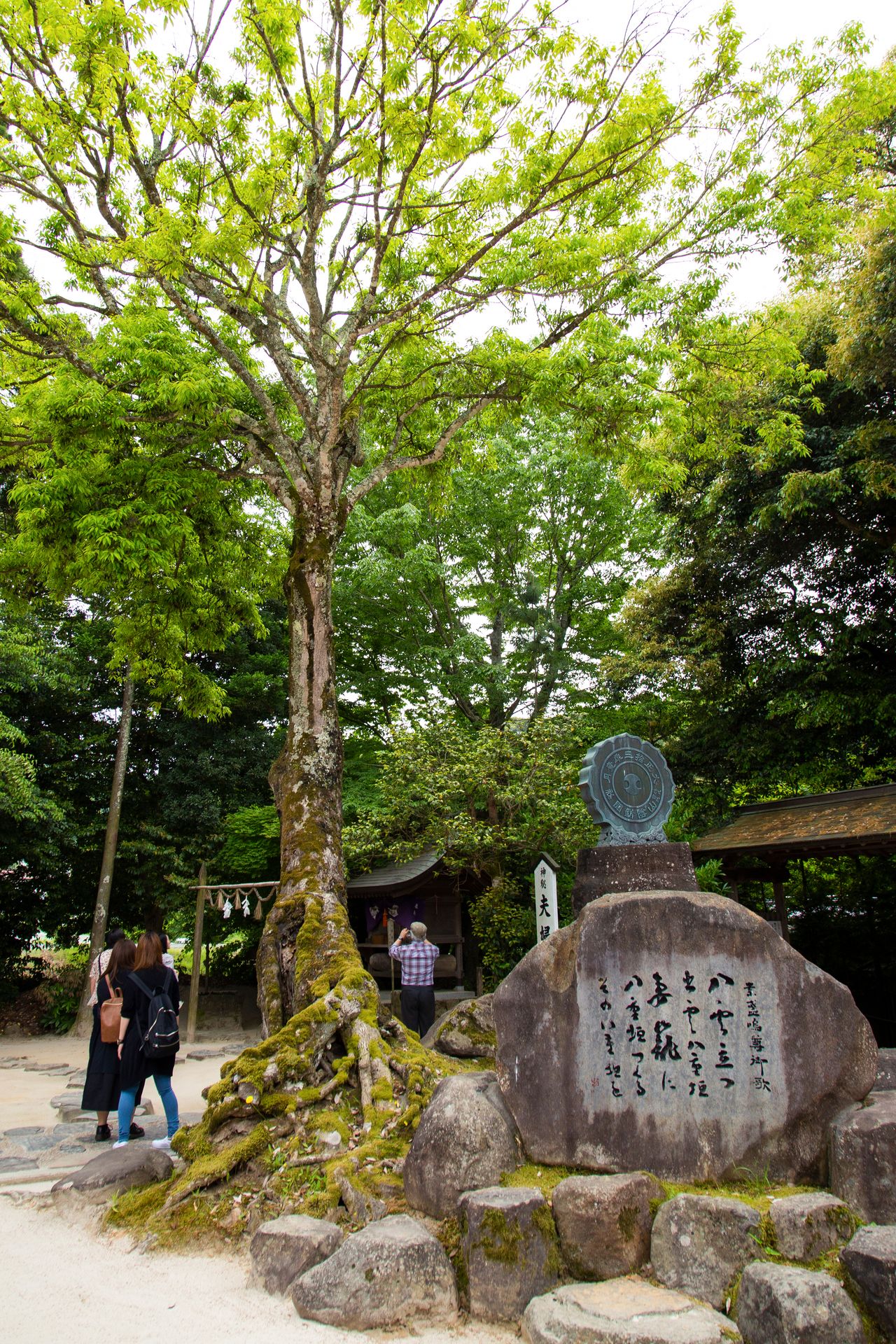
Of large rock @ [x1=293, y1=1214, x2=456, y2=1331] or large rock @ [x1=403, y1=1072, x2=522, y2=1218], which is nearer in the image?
large rock @ [x1=293, y1=1214, x2=456, y2=1331]

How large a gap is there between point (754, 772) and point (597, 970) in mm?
10029

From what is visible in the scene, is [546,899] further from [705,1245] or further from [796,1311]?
[796,1311]

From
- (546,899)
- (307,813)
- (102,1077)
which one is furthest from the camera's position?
(546,899)

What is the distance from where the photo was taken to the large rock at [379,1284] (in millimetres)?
4012

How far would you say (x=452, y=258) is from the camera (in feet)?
31.8

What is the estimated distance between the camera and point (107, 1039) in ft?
21.9

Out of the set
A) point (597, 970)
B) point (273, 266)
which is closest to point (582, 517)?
point (273, 266)

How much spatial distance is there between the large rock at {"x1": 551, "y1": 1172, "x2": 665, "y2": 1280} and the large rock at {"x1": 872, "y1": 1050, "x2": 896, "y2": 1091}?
7.37 ft

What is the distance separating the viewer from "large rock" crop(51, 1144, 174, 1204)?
17.7ft

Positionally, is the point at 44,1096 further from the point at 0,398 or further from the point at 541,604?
the point at 541,604

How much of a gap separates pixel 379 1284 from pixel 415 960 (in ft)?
19.0

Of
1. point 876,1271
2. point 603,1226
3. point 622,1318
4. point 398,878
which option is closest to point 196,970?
point 398,878

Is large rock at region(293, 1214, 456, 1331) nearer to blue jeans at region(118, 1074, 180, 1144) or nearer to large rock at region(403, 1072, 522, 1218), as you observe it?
large rock at region(403, 1072, 522, 1218)

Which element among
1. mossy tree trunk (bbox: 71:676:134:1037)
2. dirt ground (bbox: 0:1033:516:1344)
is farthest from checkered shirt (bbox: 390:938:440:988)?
mossy tree trunk (bbox: 71:676:134:1037)
